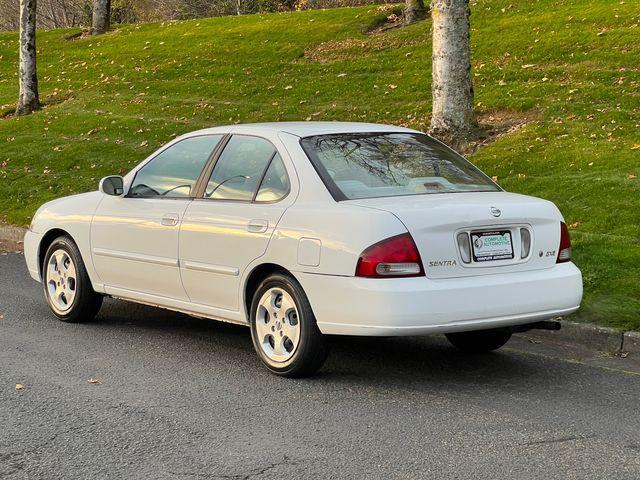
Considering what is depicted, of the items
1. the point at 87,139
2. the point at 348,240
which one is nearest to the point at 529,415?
the point at 348,240

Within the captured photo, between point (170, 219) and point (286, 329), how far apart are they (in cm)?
137

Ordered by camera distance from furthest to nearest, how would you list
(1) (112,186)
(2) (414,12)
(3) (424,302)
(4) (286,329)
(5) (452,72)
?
(2) (414,12)
(5) (452,72)
(1) (112,186)
(4) (286,329)
(3) (424,302)

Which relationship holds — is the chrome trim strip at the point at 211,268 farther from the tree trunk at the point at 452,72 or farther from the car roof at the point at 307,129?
the tree trunk at the point at 452,72

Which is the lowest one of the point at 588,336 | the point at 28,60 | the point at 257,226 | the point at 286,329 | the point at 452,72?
the point at 588,336

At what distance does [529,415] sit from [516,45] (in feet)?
55.6

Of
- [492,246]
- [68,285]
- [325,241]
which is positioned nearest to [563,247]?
[492,246]

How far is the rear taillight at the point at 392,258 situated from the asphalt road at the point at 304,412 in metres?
0.75

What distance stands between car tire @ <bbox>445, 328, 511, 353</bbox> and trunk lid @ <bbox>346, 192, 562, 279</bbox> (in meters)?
0.89

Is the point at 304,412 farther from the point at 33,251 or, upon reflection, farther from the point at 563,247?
the point at 33,251

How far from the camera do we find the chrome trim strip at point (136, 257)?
22.8 feet

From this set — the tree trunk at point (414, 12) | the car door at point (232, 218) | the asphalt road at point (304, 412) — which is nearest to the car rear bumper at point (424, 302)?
the asphalt road at point (304, 412)

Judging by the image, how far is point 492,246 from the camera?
589 centimetres

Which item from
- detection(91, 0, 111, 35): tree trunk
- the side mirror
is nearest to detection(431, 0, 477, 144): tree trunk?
the side mirror

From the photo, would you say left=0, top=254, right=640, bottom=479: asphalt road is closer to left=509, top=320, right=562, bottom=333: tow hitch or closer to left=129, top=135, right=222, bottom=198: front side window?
left=509, top=320, right=562, bottom=333: tow hitch
